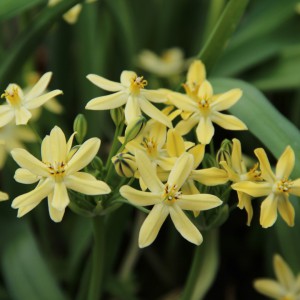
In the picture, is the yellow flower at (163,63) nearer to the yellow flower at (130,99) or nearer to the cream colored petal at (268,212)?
the yellow flower at (130,99)

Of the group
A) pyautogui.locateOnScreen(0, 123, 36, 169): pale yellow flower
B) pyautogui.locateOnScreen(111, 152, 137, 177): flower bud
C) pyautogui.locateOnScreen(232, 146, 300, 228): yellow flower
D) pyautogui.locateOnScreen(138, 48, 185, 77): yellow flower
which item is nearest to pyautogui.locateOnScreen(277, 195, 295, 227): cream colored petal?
pyautogui.locateOnScreen(232, 146, 300, 228): yellow flower

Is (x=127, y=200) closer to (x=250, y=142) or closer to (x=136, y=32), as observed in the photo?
(x=250, y=142)

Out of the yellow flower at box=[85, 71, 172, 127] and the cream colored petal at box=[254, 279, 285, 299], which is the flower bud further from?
the cream colored petal at box=[254, 279, 285, 299]

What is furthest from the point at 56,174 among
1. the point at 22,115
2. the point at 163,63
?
the point at 163,63

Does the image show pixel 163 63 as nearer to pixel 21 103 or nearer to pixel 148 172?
pixel 21 103

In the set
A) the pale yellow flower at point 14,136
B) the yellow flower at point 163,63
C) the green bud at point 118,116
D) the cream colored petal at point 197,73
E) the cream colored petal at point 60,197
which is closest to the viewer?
the cream colored petal at point 60,197

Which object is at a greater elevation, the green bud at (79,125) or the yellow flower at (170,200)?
the green bud at (79,125)

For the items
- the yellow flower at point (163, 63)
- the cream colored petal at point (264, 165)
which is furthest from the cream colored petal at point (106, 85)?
the yellow flower at point (163, 63)

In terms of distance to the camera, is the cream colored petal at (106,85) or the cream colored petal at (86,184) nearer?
the cream colored petal at (86,184)
